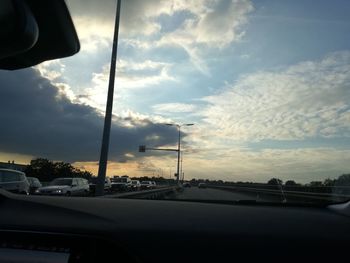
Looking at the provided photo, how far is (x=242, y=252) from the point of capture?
77.1 inches

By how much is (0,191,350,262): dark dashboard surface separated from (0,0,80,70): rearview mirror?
77cm

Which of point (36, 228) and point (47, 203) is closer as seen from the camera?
point (36, 228)

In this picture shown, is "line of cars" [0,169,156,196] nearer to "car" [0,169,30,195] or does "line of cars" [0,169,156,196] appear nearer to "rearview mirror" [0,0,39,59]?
"car" [0,169,30,195]

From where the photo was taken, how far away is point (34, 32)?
2.19m

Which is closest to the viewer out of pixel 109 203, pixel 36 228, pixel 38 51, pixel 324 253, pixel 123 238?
pixel 324 253

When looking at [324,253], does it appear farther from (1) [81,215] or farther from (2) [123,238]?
(1) [81,215]

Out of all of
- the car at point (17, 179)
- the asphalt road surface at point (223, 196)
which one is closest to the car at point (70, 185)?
the car at point (17, 179)

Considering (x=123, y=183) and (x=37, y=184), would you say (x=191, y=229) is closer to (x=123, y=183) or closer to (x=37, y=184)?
(x=37, y=184)

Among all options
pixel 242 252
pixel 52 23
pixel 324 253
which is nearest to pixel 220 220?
pixel 242 252

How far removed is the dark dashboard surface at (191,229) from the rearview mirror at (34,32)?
0.77 m

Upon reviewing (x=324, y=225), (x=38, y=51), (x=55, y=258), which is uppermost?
(x=38, y=51)

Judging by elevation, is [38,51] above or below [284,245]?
above

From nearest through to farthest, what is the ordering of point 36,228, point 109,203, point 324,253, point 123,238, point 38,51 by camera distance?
point 324,253 → point 123,238 → point 36,228 → point 38,51 → point 109,203

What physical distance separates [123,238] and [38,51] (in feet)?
3.53
